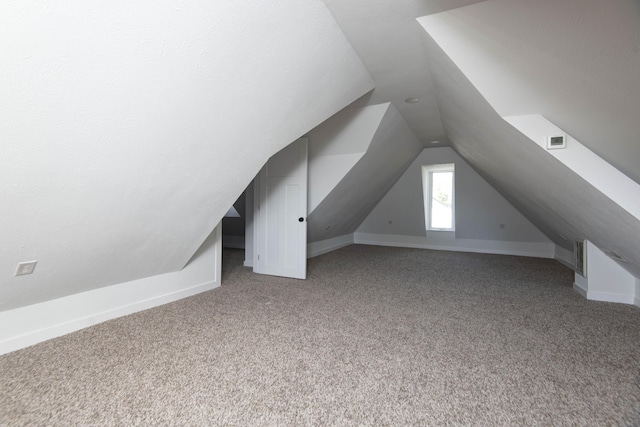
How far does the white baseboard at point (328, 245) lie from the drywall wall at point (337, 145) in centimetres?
162

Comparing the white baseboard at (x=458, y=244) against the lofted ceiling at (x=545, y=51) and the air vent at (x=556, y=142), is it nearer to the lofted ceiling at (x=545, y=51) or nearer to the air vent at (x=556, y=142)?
the lofted ceiling at (x=545, y=51)

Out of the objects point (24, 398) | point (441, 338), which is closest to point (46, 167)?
point (24, 398)

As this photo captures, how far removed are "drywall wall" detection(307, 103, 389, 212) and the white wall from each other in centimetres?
338

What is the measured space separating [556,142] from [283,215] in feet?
10.9

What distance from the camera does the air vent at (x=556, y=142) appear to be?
2.43m

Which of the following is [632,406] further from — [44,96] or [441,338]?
[44,96]

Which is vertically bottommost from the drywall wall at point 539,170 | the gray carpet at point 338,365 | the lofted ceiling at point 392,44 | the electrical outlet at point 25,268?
the gray carpet at point 338,365

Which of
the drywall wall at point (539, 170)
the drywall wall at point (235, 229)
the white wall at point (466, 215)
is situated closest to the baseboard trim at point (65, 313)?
the drywall wall at point (539, 170)

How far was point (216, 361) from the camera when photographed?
6.88 feet

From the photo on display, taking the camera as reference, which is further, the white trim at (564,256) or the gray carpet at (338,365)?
the white trim at (564,256)

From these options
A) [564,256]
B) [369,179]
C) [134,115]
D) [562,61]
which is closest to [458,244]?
[564,256]

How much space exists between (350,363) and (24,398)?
1.89 meters

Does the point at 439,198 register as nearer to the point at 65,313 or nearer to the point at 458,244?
the point at 458,244

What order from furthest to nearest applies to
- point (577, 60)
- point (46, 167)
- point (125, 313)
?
point (125, 313) < point (577, 60) < point (46, 167)
